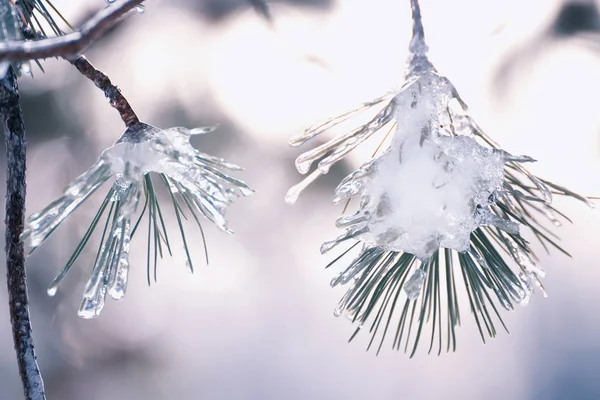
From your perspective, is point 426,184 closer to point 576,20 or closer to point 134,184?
point 134,184

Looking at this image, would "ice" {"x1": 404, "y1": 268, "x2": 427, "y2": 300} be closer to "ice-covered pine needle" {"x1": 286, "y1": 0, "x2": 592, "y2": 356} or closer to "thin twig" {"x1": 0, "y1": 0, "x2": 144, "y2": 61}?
"ice-covered pine needle" {"x1": 286, "y1": 0, "x2": 592, "y2": 356}

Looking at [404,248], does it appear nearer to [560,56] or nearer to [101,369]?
[560,56]

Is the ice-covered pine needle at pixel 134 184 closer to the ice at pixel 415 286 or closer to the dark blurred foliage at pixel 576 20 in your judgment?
the ice at pixel 415 286

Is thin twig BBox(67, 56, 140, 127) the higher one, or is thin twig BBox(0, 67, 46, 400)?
thin twig BBox(67, 56, 140, 127)

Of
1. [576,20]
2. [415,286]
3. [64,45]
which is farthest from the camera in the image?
[576,20]

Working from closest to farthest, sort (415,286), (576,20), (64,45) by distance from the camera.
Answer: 1. (64,45)
2. (415,286)
3. (576,20)

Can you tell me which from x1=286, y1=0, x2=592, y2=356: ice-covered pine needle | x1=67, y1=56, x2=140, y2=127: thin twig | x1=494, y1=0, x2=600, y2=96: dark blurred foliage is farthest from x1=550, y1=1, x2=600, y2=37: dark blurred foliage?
x1=67, y1=56, x2=140, y2=127: thin twig

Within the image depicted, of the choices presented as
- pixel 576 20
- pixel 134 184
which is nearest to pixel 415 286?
pixel 134 184
